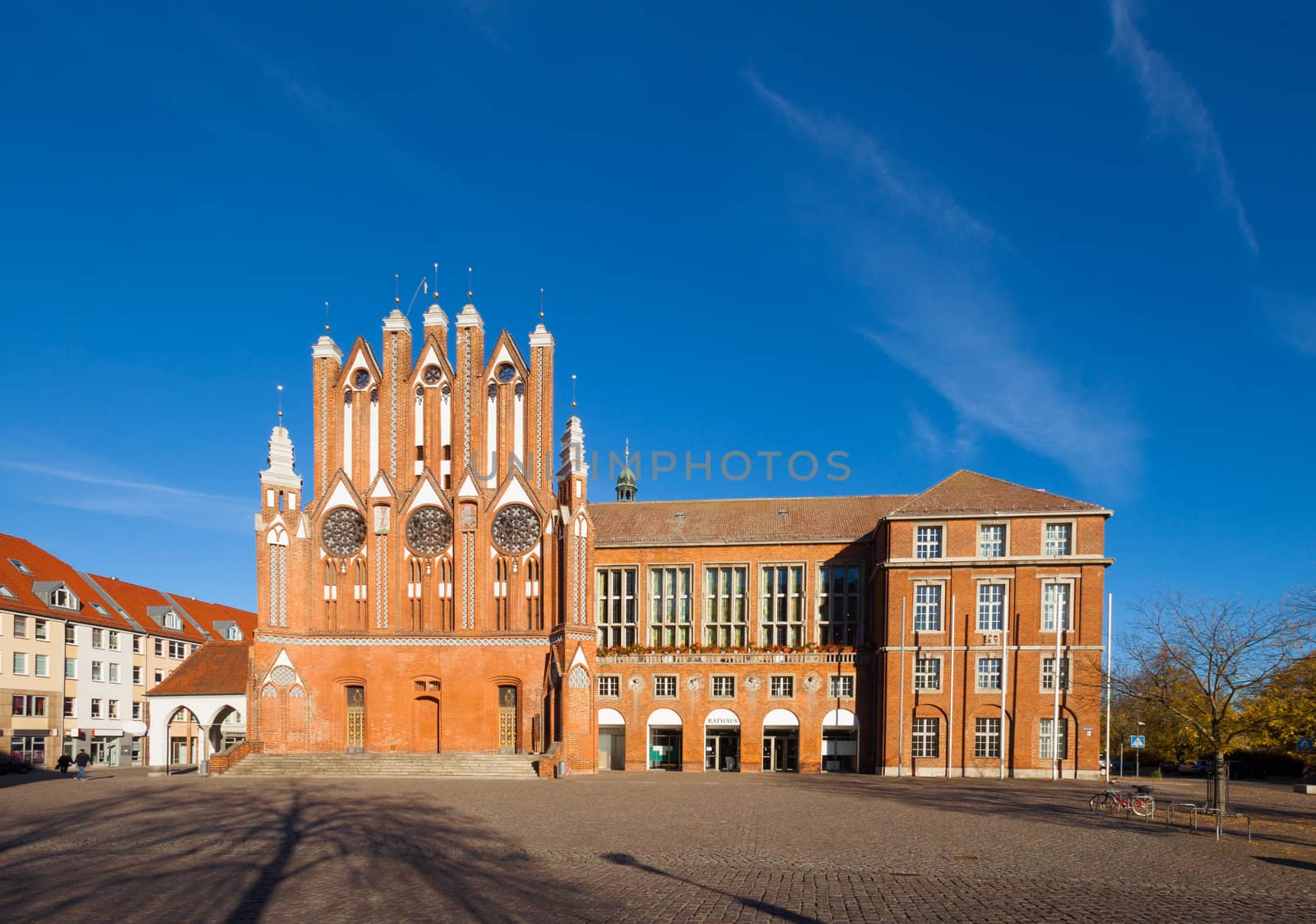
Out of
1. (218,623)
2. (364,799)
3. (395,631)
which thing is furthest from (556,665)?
(218,623)

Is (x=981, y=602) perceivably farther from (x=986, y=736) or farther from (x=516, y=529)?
(x=516, y=529)

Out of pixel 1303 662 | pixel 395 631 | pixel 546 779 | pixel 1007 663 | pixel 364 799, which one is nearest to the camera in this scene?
pixel 1303 662

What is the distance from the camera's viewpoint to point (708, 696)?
1986 inches

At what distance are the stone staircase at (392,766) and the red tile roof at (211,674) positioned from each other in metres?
6.60

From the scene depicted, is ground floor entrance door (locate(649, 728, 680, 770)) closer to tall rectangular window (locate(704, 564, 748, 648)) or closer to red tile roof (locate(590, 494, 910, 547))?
tall rectangular window (locate(704, 564, 748, 648))

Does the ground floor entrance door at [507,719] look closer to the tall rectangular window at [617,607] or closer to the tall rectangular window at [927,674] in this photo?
the tall rectangular window at [617,607]

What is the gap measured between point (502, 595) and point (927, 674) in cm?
2070

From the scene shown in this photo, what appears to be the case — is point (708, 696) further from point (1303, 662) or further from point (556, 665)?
point (1303, 662)

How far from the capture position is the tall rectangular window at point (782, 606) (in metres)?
51.9

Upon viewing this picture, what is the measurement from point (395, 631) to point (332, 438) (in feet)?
34.5

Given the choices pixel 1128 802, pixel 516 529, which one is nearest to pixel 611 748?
pixel 516 529

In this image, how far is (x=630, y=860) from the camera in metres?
19.3

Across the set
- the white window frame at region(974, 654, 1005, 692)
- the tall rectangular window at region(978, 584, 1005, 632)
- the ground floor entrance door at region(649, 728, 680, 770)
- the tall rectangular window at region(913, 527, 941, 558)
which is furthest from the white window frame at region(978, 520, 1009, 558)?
the ground floor entrance door at region(649, 728, 680, 770)

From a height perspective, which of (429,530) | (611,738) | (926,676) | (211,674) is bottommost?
(611,738)
